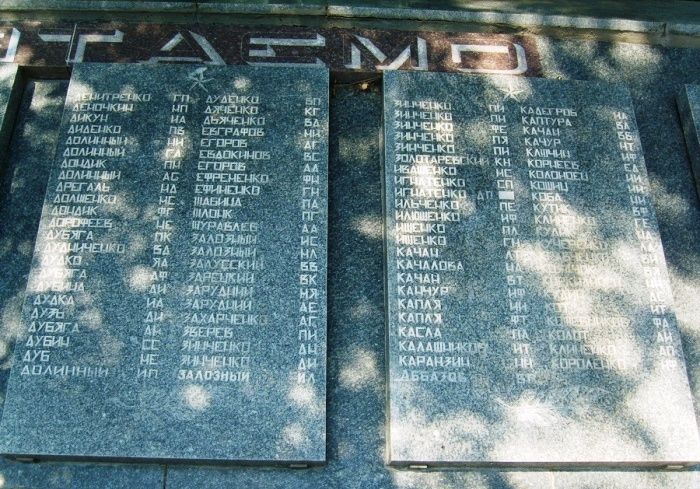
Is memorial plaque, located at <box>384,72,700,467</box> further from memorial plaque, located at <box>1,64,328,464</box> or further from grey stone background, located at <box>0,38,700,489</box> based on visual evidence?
memorial plaque, located at <box>1,64,328,464</box>

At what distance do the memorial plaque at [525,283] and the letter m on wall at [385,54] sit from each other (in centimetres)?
39

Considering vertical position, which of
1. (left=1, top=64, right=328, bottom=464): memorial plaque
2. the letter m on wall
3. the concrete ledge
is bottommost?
(left=1, top=64, right=328, bottom=464): memorial plaque

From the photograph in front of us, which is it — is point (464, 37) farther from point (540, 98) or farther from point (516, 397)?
point (516, 397)

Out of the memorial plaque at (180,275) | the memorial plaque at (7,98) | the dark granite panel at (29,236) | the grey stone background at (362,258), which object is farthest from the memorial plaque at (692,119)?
the memorial plaque at (7,98)

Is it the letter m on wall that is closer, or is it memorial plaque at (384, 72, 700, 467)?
memorial plaque at (384, 72, 700, 467)

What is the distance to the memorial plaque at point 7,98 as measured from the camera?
5.59m

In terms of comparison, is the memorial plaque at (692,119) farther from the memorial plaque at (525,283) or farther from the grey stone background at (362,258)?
the memorial plaque at (525,283)

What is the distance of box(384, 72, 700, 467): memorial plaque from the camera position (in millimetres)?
4578

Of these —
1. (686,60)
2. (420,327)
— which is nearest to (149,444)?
(420,327)

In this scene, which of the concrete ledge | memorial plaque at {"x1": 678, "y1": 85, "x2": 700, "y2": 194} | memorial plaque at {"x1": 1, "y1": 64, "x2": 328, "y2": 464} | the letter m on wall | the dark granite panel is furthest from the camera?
the concrete ledge

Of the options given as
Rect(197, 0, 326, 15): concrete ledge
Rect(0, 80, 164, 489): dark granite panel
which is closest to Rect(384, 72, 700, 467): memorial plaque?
Rect(197, 0, 326, 15): concrete ledge

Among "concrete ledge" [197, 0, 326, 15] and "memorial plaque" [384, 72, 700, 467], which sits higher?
"concrete ledge" [197, 0, 326, 15]

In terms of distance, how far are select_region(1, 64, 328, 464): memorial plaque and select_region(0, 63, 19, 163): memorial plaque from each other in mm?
571

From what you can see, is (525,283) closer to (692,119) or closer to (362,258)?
(362,258)
